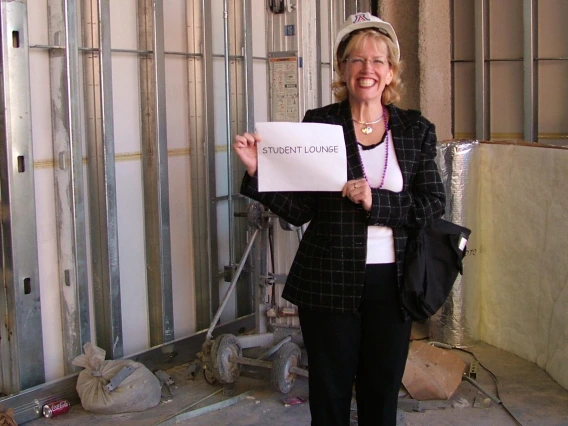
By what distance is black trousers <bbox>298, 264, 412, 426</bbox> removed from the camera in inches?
91.7

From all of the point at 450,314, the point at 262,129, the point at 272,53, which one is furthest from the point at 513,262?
the point at 262,129

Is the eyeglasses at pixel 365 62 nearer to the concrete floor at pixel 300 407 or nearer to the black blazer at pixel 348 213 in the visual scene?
the black blazer at pixel 348 213

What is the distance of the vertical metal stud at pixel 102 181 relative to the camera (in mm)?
3785

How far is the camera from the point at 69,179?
3.65 metres

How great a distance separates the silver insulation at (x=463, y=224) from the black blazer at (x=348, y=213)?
2193 millimetres

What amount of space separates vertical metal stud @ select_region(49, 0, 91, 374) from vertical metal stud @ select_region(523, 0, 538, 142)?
381 centimetres

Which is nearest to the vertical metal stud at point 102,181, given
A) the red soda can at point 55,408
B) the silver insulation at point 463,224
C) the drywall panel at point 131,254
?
the drywall panel at point 131,254

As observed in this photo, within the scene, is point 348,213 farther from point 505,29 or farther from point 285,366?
point 505,29

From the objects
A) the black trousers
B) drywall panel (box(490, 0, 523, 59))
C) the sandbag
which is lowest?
the sandbag

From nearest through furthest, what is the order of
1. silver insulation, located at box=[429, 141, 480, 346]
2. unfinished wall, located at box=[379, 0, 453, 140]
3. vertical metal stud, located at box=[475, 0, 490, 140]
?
silver insulation, located at box=[429, 141, 480, 346] → unfinished wall, located at box=[379, 0, 453, 140] → vertical metal stud, located at box=[475, 0, 490, 140]

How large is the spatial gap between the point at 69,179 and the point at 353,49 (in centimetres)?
175

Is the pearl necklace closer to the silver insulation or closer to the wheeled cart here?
the wheeled cart

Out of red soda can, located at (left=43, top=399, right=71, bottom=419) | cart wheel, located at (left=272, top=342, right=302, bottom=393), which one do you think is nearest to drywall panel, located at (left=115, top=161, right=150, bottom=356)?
red soda can, located at (left=43, top=399, right=71, bottom=419)

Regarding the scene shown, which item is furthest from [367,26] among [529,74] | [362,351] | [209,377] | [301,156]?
[529,74]
